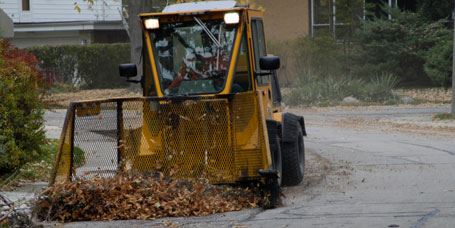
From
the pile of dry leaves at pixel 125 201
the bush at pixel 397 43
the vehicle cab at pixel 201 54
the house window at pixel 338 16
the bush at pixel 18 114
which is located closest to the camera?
the pile of dry leaves at pixel 125 201

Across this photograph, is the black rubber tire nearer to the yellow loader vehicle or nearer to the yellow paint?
the yellow loader vehicle

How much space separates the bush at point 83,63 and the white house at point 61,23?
6.06m

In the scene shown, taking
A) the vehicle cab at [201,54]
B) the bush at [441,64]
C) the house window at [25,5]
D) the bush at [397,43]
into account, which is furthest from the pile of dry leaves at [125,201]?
the house window at [25,5]

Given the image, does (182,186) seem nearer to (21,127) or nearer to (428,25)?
(21,127)

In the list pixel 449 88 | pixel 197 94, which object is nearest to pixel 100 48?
pixel 449 88

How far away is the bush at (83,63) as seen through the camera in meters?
37.4

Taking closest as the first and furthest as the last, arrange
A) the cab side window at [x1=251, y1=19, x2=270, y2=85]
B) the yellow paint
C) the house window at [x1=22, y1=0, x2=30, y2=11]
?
the yellow paint < the cab side window at [x1=251, y1=19, x2=270, y2=85] < the house window at [x1=22, y1=0, x2=30, y2=11]

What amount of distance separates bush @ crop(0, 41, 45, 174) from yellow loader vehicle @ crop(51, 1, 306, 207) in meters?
1.71

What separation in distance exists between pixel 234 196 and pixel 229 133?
770 mm

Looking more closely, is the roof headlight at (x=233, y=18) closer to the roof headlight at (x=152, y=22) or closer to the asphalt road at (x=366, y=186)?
the roof headlight at (x=152, y=22)

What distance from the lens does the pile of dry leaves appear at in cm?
1045

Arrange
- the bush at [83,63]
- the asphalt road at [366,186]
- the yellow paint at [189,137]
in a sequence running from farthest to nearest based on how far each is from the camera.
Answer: the bush at [83,63] → the yellow paint at [189,137] → the asphalt road at [366,186]

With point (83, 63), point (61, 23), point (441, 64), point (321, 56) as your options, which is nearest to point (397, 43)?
point (441, 64)

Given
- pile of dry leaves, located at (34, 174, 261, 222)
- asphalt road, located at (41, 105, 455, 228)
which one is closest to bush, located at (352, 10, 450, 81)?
asphalt road, located at (41, 105, 455, 228)
